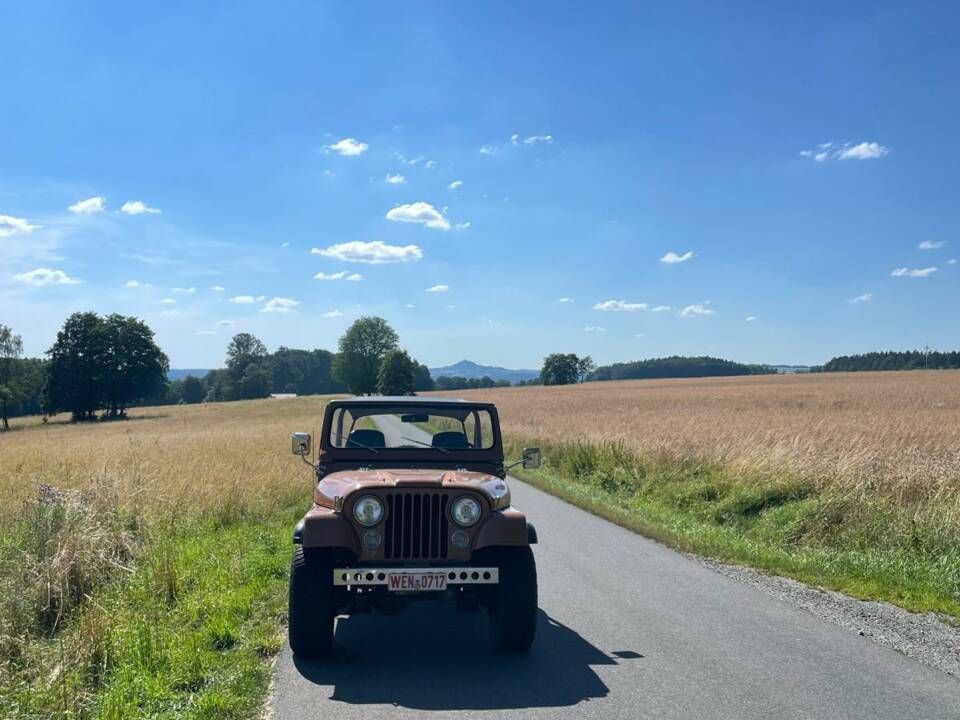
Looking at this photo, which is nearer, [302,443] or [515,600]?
[515,600]

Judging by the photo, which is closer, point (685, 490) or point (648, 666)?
point (648, 666)

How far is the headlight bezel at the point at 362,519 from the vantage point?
5.01 metres

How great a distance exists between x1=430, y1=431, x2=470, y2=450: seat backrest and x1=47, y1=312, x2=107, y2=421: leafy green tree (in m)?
65.6

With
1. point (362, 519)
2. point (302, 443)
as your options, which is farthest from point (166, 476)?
point (362, 519)

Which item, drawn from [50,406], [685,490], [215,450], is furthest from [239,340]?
[685,490]

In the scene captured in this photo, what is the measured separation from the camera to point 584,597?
684cm

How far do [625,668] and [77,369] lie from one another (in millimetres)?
68453

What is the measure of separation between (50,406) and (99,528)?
208 feet

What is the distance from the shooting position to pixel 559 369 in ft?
410

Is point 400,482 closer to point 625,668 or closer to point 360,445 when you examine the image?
point 360,445

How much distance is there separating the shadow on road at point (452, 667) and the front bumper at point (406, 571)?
62 centimetres

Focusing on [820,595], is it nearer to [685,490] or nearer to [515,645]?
[515,645]

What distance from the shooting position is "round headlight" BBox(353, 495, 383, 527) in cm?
500

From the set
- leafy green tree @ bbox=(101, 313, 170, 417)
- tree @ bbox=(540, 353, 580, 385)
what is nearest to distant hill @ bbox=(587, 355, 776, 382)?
tree @ bbox=(540, 353, 580, 385)
